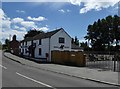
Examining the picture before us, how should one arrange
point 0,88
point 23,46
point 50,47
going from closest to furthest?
1. point 0,88
2. point 50,47
3. point 23,46

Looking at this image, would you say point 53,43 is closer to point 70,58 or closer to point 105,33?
point 70,58

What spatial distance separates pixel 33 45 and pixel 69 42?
10.8 metres

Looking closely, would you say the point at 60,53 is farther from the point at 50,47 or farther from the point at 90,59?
the point at 50,47

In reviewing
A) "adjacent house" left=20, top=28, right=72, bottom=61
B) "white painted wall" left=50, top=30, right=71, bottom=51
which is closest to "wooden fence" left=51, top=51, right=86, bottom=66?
"adjacent house" left=20, top=28, right=72, bottom=61

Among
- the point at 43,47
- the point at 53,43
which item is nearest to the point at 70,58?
the point at 53,43

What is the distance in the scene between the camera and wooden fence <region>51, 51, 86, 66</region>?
3252 centimetres

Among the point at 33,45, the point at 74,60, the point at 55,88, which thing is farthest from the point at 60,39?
the point at 55,88

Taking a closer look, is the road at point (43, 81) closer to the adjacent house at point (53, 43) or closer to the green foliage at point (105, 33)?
the adjacent house at point (53, 43)

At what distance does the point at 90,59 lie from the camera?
38.7 metres

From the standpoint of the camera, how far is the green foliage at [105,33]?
296 ft

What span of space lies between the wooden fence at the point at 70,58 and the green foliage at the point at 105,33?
50.3 meters

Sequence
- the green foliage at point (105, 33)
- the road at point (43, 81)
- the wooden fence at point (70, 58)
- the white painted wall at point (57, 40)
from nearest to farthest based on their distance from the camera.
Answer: the road at point (43, 81) → the wooden fence at point (70, 58) → the white painted wall at point (57, 40) → the green foliage at point (105, 33)

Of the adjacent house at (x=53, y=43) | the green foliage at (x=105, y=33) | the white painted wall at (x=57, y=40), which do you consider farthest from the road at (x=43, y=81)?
the green foliage at (x=105, y=33)

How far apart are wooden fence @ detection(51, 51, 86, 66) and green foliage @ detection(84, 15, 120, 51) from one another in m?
50.3
